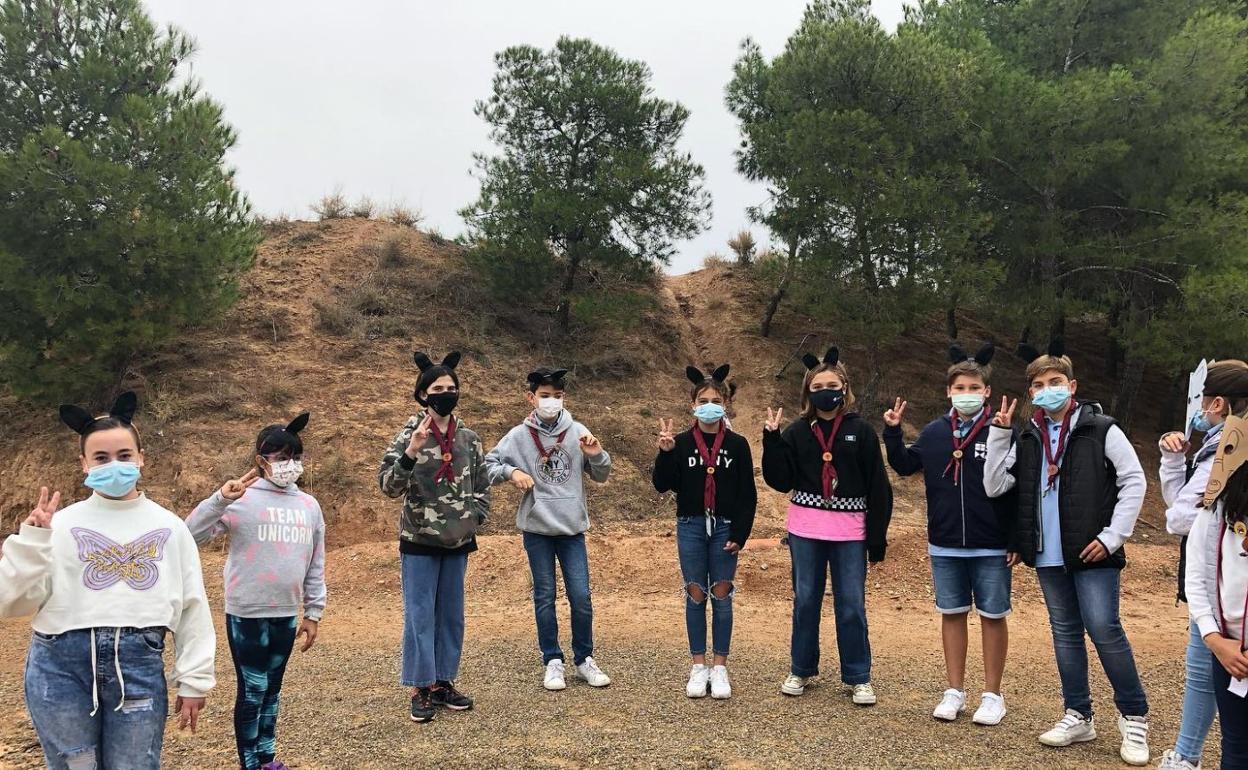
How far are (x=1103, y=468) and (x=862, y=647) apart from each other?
67.0 inches

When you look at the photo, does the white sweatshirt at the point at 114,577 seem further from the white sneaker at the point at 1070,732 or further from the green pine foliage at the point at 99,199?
the green pine foliage at the point at 99,199

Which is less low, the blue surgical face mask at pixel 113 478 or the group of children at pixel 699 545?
the blue surgical face mask at pixel 113 478

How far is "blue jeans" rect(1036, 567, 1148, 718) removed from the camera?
150 inches

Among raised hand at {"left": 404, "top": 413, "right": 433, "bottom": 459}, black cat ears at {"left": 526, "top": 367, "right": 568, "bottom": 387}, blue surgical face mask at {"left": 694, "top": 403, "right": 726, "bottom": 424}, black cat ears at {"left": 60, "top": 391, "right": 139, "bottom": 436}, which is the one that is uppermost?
black cat ears at {"left": 526, "top": 367, "right": 568, "bottom": 387}

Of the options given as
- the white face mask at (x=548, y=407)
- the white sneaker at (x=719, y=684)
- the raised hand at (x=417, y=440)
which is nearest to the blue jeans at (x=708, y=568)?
the white sneaker at (x=719, y=684)

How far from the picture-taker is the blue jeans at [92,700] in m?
2.51

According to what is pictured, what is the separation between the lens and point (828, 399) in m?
4.54

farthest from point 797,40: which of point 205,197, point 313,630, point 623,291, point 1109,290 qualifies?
point 313,630

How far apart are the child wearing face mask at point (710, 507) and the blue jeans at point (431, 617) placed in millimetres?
1381

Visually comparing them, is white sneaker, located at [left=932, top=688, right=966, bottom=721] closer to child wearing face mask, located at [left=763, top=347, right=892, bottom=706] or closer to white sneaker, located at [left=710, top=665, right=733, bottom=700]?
child wearing face mask, located at [left=763, top=347, right=892, bottom=706]

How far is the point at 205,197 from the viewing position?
11.4 m

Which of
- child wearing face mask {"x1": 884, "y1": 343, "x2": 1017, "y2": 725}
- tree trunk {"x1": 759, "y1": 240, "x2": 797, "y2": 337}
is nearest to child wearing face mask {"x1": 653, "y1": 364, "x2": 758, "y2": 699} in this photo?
child wearing face mask {"x1": 884, "y1": 343, "x2": 1017, "y2": 725}

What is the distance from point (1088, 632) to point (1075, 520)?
1.82 ft

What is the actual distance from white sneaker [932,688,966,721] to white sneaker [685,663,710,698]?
4.45 feet
